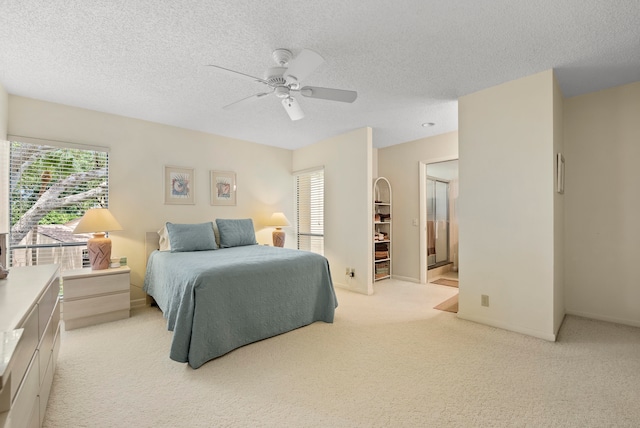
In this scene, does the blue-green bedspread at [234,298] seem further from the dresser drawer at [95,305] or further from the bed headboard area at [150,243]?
the bed headboard area at [150,243]

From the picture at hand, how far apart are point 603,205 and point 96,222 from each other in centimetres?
555

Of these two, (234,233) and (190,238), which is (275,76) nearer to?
(190,238)

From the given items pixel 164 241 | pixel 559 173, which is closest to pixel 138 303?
pixel 164 241

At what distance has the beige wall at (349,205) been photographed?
14.0 ft

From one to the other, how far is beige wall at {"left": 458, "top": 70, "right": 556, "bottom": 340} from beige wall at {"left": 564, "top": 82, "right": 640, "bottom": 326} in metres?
1.01

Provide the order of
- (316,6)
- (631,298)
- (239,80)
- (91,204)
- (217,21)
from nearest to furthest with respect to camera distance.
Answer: (316,6) → (217,21) → (239,80) → (631,298) → (91,204)

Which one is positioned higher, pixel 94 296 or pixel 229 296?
pixel 229 296

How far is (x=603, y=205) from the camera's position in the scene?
3.17 m

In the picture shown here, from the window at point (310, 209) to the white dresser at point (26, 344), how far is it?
3.63 m

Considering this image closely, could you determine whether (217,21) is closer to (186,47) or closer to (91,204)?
(186,47)

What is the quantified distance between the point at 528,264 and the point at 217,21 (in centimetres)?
334

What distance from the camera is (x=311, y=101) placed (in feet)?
10.9

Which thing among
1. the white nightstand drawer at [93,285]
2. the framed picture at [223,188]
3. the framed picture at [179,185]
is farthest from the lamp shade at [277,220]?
the white nightstand drawer at [93,285]

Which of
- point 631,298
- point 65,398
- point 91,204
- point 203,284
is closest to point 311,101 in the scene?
point 203,284
